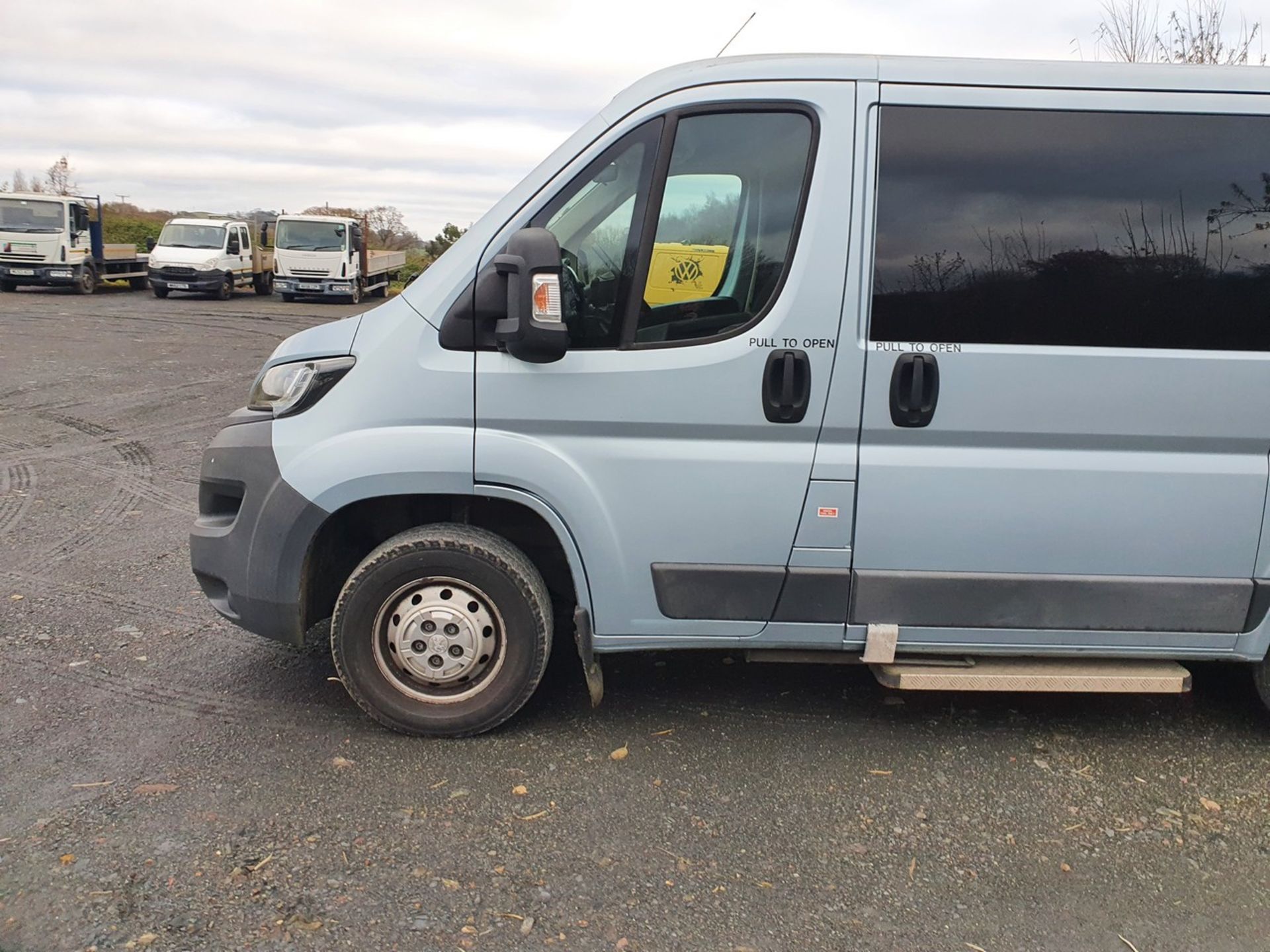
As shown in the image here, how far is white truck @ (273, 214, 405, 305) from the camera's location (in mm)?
28344

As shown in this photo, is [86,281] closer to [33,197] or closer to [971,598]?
[33,197]

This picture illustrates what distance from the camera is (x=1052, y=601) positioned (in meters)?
3.84

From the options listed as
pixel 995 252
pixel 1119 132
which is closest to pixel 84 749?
pixel 995 252

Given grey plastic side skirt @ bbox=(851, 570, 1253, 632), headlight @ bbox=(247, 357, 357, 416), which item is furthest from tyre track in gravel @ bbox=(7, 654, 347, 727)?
grey plastic side skirt @ bbox=(851, 570, 1253, 632)

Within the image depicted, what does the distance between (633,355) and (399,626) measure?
1.28 m

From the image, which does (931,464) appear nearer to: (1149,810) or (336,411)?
(1149,810)

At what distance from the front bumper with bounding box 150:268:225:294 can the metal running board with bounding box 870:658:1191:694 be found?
2753cm

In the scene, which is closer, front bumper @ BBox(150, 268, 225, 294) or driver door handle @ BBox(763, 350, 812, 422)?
driver door handle @ BBox(763, 350, 812, 422)

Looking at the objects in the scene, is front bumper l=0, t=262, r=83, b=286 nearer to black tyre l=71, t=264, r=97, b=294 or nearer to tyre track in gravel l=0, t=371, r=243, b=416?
black tyre l=71, t=264, r=97, b=294

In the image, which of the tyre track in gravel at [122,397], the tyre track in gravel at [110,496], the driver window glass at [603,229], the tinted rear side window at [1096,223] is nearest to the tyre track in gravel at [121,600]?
the tyre track in gravel at [110,496]

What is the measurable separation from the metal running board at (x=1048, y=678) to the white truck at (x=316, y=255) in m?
26.6

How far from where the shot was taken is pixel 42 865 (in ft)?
10.3

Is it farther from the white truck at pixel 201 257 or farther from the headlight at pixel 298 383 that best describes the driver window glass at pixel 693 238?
the white truck at pixel 201 257

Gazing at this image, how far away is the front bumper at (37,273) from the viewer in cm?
2666
